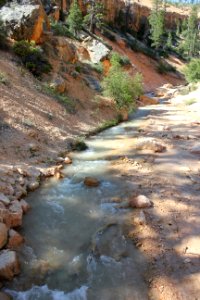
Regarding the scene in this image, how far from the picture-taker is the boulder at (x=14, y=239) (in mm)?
7826

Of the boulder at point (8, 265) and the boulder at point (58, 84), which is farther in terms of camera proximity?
the boulder at point (58, 84)

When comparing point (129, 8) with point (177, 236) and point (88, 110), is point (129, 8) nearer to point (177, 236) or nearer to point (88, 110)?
point (88, 110)

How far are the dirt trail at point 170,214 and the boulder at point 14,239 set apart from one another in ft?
9.50

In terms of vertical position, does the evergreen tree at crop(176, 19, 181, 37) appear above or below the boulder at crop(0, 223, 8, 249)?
above

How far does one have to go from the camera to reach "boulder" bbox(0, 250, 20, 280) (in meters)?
6.73

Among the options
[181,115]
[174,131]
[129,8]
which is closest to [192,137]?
[174,131]

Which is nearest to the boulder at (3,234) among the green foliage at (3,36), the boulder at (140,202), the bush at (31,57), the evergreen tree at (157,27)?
the boulder at (140,202)

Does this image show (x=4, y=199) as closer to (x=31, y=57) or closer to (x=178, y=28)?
(x=31, y=57)

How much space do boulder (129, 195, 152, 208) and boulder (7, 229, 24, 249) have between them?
143 inches

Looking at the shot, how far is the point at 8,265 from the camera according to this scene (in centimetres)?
684

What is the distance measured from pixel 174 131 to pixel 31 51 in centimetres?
1179

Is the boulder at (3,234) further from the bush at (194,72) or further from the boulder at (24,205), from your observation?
the bush at (194,72)

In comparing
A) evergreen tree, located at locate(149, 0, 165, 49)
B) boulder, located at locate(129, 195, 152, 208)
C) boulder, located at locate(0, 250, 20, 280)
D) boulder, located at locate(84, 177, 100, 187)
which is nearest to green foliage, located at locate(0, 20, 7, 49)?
boulder, located at locate(84, 177, 100, 187)

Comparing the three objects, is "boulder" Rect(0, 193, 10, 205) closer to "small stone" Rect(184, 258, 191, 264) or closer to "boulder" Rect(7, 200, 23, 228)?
"boulder" Rect(7, 200, 23, 228)
